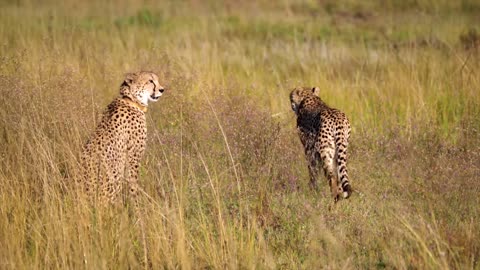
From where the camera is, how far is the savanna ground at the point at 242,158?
385 cm

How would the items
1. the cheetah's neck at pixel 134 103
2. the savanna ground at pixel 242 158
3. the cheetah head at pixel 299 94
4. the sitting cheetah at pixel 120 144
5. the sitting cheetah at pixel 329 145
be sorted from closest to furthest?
the savanna ground at pixel 242 158
the sitting cheetah at pixel 120 144
the cheetah's neck at pixel 134 103
the sitting cheetah at pixel 329 145
the cheetah head at pixel 299 94

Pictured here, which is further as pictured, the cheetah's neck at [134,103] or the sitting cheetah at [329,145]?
the sitting cheetah at [329,145]

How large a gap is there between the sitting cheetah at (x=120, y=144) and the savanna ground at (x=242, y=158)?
116 mm

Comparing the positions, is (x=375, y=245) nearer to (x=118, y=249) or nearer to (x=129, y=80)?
(x=118, y=249)

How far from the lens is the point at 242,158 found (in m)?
5.36

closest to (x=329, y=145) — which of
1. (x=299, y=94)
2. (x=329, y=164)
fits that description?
(x=329, y=164)

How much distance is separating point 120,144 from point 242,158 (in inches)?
34.6

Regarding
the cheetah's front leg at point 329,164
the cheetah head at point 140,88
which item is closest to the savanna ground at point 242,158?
the cheetah's front leg at point 329,164

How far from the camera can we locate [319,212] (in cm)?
459

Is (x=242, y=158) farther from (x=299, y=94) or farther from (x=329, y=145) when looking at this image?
(x=299, y=94)

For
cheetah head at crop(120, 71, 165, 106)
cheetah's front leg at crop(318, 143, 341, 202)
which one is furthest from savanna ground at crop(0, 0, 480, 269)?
cheetah head at crop(120, 71, 165, 106)

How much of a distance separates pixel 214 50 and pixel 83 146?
4561 mm

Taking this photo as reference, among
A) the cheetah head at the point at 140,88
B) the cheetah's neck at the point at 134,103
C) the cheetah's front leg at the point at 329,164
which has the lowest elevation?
the cheetah's front leg at the point at 329,164

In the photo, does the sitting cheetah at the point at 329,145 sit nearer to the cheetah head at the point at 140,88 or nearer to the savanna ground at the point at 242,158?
the savanna ground at the point at 242,158
